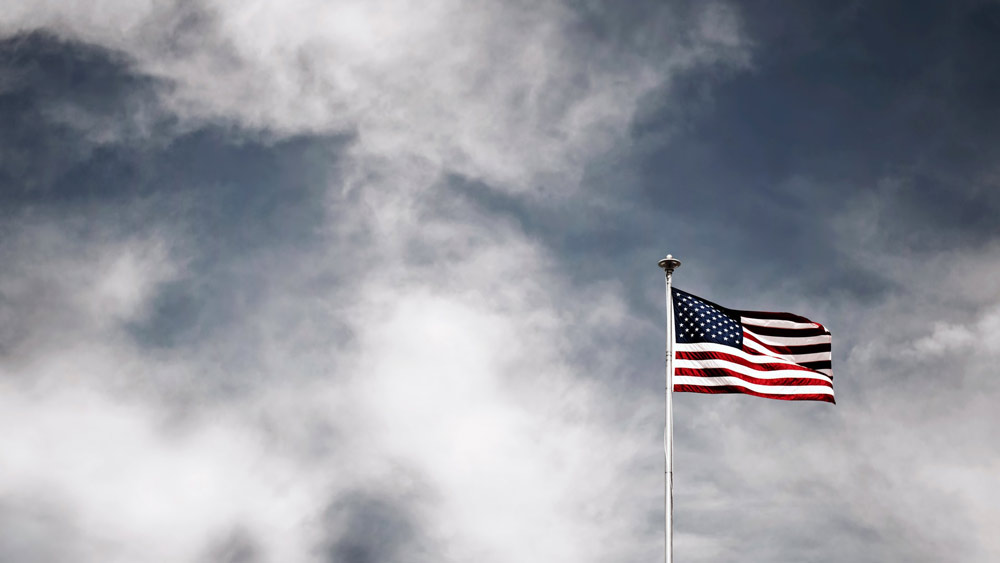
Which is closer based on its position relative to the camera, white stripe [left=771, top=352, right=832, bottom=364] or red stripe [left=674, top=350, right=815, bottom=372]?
red stripe [left=674, top=350, right=815, bottom=372]

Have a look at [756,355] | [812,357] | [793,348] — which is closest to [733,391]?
[756,355]

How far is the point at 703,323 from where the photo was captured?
34625mm

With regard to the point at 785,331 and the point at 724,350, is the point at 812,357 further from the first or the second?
the point at 724,350

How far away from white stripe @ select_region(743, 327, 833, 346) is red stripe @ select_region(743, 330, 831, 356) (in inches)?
3.7

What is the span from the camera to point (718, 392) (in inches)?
1330

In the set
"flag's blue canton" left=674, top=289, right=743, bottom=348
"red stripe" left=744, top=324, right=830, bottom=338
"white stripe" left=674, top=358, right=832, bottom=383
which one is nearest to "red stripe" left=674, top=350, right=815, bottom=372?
"white stripe" left=674, top=358, right=832, bottom=383

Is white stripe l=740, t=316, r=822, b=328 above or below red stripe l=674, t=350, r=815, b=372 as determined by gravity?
above

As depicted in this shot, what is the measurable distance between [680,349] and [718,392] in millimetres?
2041

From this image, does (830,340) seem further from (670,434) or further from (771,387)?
(670,434)

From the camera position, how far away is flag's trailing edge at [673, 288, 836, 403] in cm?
3397

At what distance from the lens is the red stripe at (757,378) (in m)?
34.0

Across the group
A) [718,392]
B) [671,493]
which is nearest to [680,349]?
[718,392]

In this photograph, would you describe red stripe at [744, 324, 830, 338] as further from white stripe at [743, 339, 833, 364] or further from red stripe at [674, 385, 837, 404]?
red stripe at [674, 385, 837, 404]

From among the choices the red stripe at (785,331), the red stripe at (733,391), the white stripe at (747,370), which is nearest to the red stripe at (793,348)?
the red stripe at (785,331)
